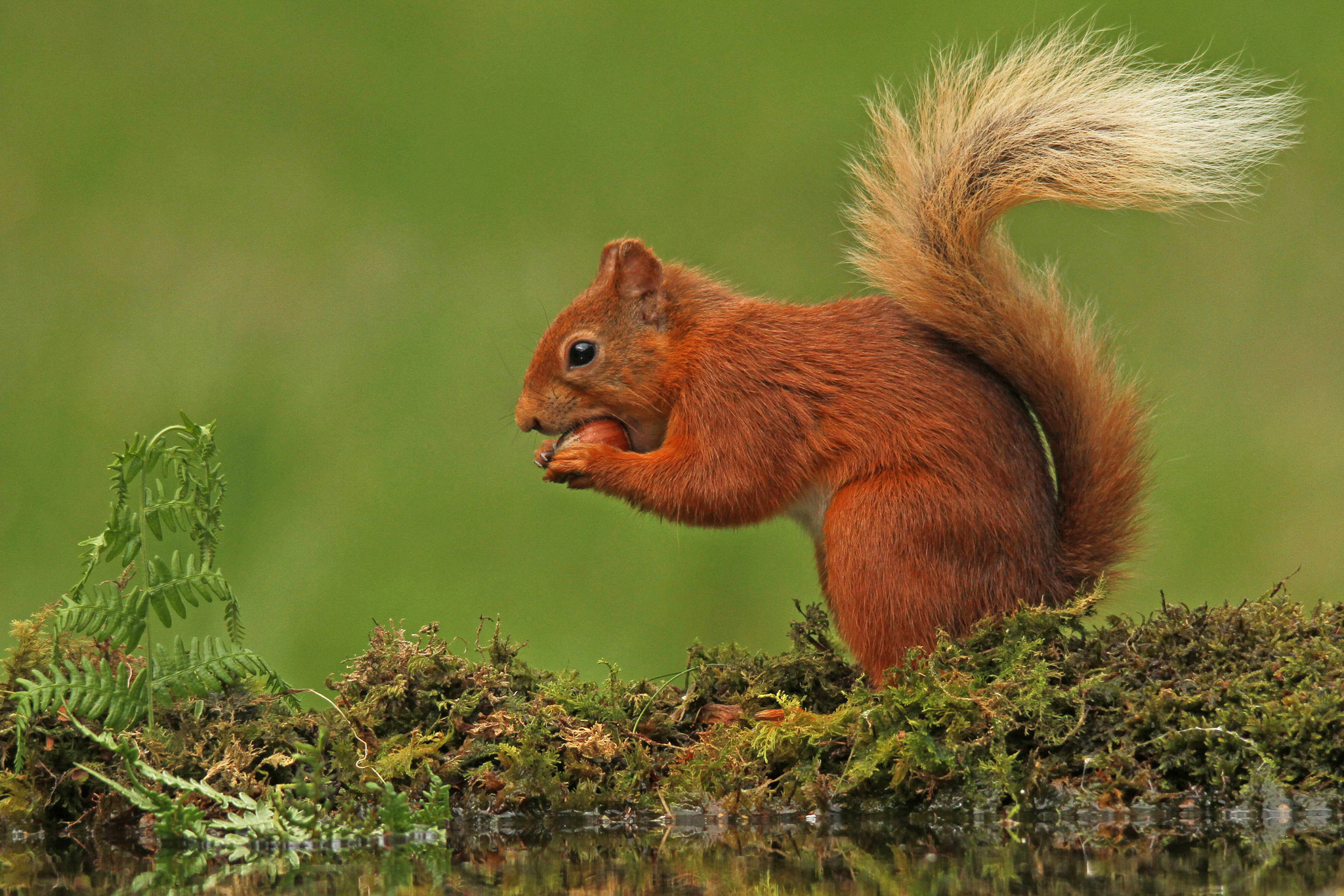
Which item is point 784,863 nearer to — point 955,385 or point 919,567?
point 919,567

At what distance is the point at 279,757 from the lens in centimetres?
204

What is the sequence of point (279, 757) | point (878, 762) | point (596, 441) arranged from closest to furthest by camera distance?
point (878, 762), point (279, 757), point (596, 441)

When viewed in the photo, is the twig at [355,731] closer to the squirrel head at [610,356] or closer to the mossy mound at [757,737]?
the mossy mound at [757,737]

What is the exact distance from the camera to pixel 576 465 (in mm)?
2557

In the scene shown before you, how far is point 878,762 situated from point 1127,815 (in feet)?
1.19

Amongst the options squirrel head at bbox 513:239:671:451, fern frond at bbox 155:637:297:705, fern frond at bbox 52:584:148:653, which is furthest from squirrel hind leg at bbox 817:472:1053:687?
fern frond at bbox 52:584:148:653

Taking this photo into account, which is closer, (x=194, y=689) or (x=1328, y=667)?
(x=1328, y=667)

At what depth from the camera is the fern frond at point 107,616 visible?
1.96m

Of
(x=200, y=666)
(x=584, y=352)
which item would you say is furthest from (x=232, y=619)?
(x=584, y=352)

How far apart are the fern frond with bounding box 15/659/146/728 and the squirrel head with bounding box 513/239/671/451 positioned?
101 cm

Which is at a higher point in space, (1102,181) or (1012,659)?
(1102,181)

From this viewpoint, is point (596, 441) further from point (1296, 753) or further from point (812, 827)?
point (1296, 753)

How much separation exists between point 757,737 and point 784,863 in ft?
1.56

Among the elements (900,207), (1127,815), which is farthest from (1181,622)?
(900,207)
